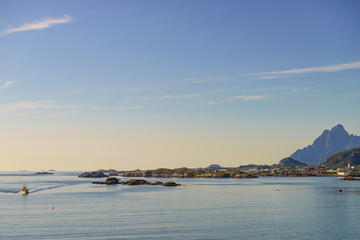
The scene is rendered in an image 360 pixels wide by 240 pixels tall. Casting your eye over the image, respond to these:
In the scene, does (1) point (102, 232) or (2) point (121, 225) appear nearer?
(1) point (102, 232)

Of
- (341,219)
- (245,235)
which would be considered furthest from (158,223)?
(341,219)

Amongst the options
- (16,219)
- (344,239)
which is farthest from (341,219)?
(16,219)

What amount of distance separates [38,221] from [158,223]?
27.5 metres

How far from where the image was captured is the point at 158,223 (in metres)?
81.0

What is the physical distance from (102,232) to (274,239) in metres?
30.8

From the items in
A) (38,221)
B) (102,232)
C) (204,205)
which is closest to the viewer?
(102,232)

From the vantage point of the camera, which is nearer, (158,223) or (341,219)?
(158,223)

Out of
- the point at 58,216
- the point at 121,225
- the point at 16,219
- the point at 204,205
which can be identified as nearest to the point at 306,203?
the point at 204,205

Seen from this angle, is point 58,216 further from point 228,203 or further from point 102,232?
point 228,203

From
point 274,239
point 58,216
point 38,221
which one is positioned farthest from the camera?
point 58,216

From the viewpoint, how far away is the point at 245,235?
68.5 metres

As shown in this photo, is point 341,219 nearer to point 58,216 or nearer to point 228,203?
point 228,203

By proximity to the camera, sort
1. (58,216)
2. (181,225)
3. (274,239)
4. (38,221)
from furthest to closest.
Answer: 1. (58,216)
2. (38,221)
3. (181,225)
4. (274,239)

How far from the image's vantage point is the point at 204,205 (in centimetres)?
11288
